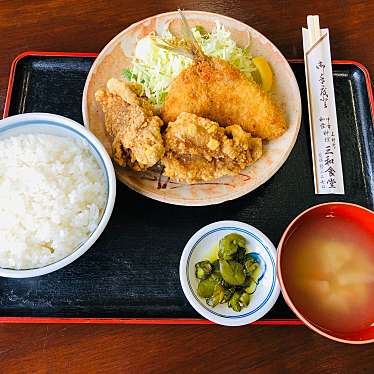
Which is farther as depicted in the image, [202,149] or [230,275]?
[202,149]

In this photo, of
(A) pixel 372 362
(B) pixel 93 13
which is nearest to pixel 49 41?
(B) pixel 93 13

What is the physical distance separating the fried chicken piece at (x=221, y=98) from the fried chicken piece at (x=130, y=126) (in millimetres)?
151

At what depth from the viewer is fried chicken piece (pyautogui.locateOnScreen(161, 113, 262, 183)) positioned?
6.77 feet


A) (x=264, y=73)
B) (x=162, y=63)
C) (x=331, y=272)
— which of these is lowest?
(x=331, y=272)

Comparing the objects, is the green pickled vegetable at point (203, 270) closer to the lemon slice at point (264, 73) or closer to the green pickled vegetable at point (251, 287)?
the green pickled vegetable at point (251, 287)

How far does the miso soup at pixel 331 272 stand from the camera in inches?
70.6

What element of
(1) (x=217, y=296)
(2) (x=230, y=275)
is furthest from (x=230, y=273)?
(1) (x=217, y=296)

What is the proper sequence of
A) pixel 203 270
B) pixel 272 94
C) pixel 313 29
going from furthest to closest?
1. pixel 313 29
2. pixel 272 94
3. pixel 203 270

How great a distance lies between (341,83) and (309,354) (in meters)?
1.48

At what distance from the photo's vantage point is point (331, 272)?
1.84 metres

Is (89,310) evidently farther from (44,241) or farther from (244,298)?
A: (244,298)

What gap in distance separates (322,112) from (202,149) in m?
0.77

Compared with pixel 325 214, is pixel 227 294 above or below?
below

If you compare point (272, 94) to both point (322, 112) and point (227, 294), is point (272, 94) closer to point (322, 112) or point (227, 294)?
point (322, 112)
